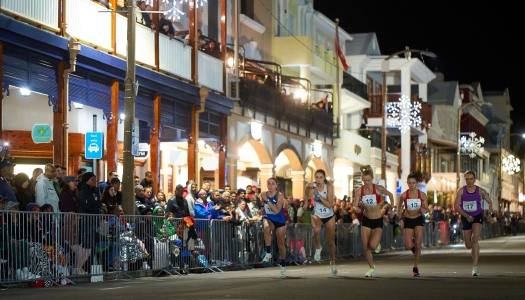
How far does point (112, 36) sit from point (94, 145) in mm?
2803

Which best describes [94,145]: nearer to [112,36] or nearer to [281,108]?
[112,36]

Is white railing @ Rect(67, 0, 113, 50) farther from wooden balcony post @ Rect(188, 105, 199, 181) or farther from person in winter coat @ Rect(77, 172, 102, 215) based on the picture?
wooden balcony post @ Rect(188, 105, 199, 181)

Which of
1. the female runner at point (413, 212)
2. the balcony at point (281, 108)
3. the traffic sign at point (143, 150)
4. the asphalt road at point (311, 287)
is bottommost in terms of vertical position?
the asphalt road at point (311, 287)

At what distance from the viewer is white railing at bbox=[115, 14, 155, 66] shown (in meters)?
25.3

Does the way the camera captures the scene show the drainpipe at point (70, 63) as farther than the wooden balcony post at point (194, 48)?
No

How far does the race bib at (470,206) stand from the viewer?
63.7 ft

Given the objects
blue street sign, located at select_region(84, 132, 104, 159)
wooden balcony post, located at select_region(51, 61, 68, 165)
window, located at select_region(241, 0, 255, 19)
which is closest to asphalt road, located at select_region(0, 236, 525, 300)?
wooden balcony post, located at select_region(51, 61, 68, 165)

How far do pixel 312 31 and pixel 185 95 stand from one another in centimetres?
1866

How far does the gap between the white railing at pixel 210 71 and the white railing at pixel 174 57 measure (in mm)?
1103

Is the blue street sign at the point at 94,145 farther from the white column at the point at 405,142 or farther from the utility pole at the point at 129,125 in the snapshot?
the white column at the point at 405,142

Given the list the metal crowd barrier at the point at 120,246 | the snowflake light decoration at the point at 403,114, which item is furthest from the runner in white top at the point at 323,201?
the snowflake light decoration at the point at 403,114

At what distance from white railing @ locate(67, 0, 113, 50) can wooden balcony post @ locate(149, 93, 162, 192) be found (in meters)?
3.63

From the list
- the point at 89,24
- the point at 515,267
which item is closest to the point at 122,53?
the point at 89,24

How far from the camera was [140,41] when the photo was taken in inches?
1046
